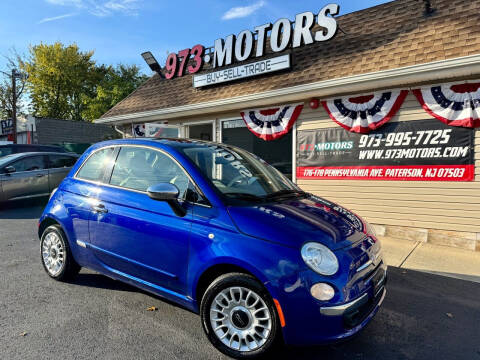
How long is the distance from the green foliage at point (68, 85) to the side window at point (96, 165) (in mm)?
34954

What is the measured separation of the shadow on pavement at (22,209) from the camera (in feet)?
25.8

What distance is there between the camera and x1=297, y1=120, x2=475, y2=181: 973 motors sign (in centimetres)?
543

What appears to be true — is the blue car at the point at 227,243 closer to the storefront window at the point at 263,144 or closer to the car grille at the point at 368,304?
the car grille at the point at 368,304

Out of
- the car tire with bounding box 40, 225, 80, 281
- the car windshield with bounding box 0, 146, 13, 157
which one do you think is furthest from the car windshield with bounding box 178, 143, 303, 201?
the car windshield with bounding box 0, 146, 13, 157

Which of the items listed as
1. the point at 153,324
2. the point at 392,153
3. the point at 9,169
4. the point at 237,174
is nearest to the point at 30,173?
the point at 9,169

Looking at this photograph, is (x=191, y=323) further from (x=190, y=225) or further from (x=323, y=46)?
(x=323, y=46)

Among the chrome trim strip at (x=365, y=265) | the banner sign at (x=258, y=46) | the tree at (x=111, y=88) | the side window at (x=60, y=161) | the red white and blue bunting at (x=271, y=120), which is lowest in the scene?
the chrome trim strip at (x=365, y=265)

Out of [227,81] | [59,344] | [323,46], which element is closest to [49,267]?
Result: [59,344]

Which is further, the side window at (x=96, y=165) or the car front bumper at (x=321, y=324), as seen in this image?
the side window at (x=96, y=165)

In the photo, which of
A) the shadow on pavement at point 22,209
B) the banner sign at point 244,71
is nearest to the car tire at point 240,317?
the banner sign at point 244,71

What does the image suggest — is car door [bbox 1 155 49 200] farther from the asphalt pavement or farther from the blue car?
the blue car

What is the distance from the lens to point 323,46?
7352mm

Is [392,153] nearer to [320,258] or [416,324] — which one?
[416,324]

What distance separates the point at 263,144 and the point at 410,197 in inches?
134
